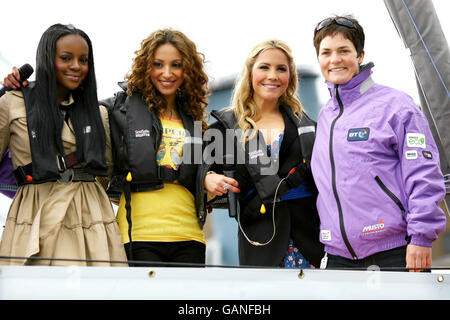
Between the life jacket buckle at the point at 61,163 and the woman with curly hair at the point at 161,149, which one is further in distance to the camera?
the woman with curly hair at the point at 161,149

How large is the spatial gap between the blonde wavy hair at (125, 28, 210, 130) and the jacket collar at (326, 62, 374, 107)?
2.56 feet

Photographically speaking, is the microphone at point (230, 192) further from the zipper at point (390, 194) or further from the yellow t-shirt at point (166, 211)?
the zipper at point (390, 194)

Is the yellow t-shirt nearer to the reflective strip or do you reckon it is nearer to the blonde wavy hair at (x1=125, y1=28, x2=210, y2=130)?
the blonde wavy hair at (x1=125, y1=28, x2=210, y2=130)

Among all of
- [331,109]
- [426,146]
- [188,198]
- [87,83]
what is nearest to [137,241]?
[188,198]

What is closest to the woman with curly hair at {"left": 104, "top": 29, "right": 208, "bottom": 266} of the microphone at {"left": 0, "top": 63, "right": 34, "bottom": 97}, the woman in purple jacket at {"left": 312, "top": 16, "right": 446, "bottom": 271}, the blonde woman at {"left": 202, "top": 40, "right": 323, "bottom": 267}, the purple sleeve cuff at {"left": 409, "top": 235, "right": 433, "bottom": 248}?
the blonde woman at {"left": 202, "top": 40, "right": 323, "bottom": 267}

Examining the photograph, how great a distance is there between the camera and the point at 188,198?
2.72m

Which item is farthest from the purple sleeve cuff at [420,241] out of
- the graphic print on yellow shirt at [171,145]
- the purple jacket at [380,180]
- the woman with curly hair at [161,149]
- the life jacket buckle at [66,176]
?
the life jacket buckle at [66,176]

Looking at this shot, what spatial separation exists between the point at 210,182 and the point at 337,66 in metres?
0.82

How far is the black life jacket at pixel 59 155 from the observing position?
2.31 m

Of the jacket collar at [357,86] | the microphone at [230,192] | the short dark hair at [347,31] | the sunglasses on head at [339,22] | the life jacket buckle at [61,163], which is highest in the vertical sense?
the sunglasses on head at [339,22]

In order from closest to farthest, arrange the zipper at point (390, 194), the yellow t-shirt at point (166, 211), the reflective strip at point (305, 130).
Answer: the zipper at point (390, 194)
the yellow t-shirt at point (166, 211)
the reflective strip at point (305, 130)

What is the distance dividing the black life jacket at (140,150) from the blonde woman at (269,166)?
11 cm

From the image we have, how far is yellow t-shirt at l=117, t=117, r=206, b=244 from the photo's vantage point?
257 cm

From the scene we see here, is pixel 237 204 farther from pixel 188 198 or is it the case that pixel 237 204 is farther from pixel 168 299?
pixel 168 299
